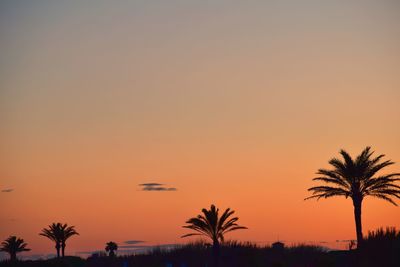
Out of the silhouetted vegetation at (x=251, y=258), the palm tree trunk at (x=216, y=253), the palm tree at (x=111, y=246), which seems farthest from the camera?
the palm tree at (x=111, y=246)

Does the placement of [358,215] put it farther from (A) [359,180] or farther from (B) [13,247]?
(B) [13,247]

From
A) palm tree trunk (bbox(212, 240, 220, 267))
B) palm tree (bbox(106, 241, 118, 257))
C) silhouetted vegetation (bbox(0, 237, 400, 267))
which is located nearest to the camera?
silhouetted vegetation (bbox(0, 237, 400, 267))

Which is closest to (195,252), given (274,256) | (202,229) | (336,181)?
(274,256)

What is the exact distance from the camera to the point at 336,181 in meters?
57.4

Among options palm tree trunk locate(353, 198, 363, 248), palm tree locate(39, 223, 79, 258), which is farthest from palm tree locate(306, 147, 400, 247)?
palm tree locate(39, 223, 79, 258)

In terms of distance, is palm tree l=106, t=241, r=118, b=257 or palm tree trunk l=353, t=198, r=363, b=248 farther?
palm tree l=106, t=241, r=118, b=257

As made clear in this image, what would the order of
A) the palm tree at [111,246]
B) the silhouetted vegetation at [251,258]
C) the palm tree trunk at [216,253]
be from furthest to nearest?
the palm tree at [111,246]
the palm tree trunk at [216,253]
the silhouetted vegetation at [251,258]

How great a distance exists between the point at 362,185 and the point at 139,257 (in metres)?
46.1

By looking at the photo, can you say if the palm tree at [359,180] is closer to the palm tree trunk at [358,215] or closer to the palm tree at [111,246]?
the palm tree trunk at [358,215]

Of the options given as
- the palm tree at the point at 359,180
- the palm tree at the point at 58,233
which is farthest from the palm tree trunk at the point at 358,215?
the palm tree at the point at 58,233

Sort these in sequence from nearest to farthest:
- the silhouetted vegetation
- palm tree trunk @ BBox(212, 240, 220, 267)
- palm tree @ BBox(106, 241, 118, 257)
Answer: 1. the silhouetted vegetation
2. palm tree trunk @ BBox(212, 240, 220, 267)
3. palm tree @ BBox(106, 241, 118, 257)

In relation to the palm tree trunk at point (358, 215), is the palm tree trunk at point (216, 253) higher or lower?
lower

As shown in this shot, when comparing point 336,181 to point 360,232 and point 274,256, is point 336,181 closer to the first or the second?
point 360,232

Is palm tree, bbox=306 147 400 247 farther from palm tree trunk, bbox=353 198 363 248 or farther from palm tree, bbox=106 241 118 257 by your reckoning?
palm tree, bbox=106 241 118 257
